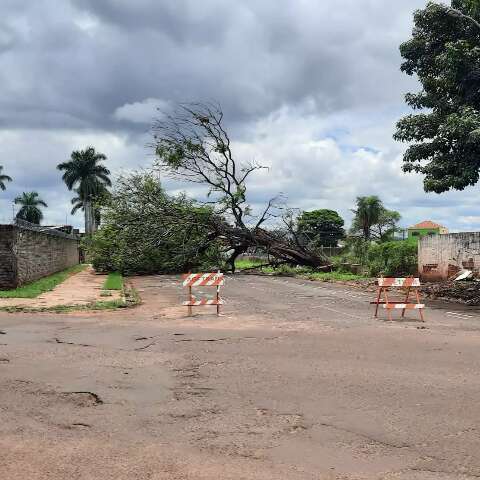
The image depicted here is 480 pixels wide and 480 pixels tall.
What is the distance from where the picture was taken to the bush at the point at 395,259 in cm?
2681

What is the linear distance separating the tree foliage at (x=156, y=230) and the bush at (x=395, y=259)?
908 cm

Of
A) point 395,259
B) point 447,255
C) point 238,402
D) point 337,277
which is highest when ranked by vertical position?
point 447,255

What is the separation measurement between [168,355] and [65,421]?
346 centimetres

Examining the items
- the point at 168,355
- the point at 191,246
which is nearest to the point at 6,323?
the point at 168,355

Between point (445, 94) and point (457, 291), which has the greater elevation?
point (445, 94)

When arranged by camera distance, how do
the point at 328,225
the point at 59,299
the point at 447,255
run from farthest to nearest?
the point at 328,225, the point at 447,255, the point at 59,299

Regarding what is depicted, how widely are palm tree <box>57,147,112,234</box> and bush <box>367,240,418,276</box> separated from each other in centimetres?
5023

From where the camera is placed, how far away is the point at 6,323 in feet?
40.1

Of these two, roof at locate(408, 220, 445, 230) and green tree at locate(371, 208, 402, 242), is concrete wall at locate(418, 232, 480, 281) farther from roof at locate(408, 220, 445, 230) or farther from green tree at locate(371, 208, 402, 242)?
roof at locate(408, 220, 445, 230)

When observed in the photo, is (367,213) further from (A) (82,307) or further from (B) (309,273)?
(A) (82,307)

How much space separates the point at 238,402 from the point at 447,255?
19191 millimetres

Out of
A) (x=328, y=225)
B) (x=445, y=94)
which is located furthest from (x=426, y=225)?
(x=445, y=94)

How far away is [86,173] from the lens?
7388cm

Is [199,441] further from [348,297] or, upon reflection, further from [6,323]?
[348,297]
